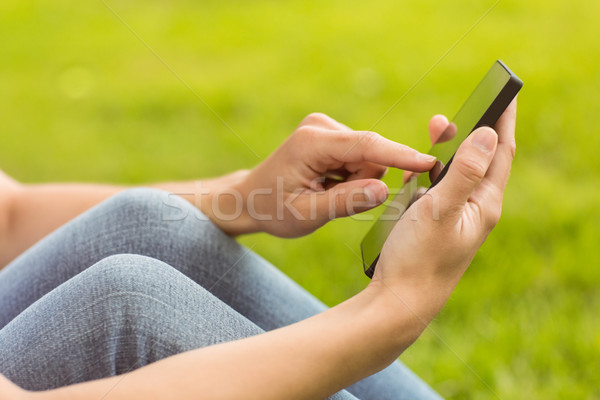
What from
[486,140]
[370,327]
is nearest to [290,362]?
[370,327]

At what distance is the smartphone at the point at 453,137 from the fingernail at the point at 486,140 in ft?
0.14

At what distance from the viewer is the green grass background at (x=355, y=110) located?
135 centimetres

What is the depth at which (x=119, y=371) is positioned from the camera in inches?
26.2

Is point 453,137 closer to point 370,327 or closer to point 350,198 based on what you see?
point 350,198

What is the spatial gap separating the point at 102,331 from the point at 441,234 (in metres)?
0.38

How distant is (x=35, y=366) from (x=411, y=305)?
409 millimetres

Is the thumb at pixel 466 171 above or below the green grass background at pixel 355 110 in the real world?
above

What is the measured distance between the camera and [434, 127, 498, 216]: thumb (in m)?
0.67

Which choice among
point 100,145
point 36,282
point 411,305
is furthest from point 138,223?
point 100,145

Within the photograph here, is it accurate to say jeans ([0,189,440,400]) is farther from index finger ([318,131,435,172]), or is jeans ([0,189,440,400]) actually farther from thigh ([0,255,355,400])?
index finger ([318,131,435,172])

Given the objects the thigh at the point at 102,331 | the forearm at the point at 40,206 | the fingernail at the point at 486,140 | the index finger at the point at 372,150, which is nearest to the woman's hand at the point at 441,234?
the fingernail at the point at 486,140

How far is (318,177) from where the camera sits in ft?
2.98

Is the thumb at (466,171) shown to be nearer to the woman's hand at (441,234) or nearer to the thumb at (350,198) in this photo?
the woman's hand at (441,234)

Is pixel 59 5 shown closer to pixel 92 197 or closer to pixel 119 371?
pixel 92 197
